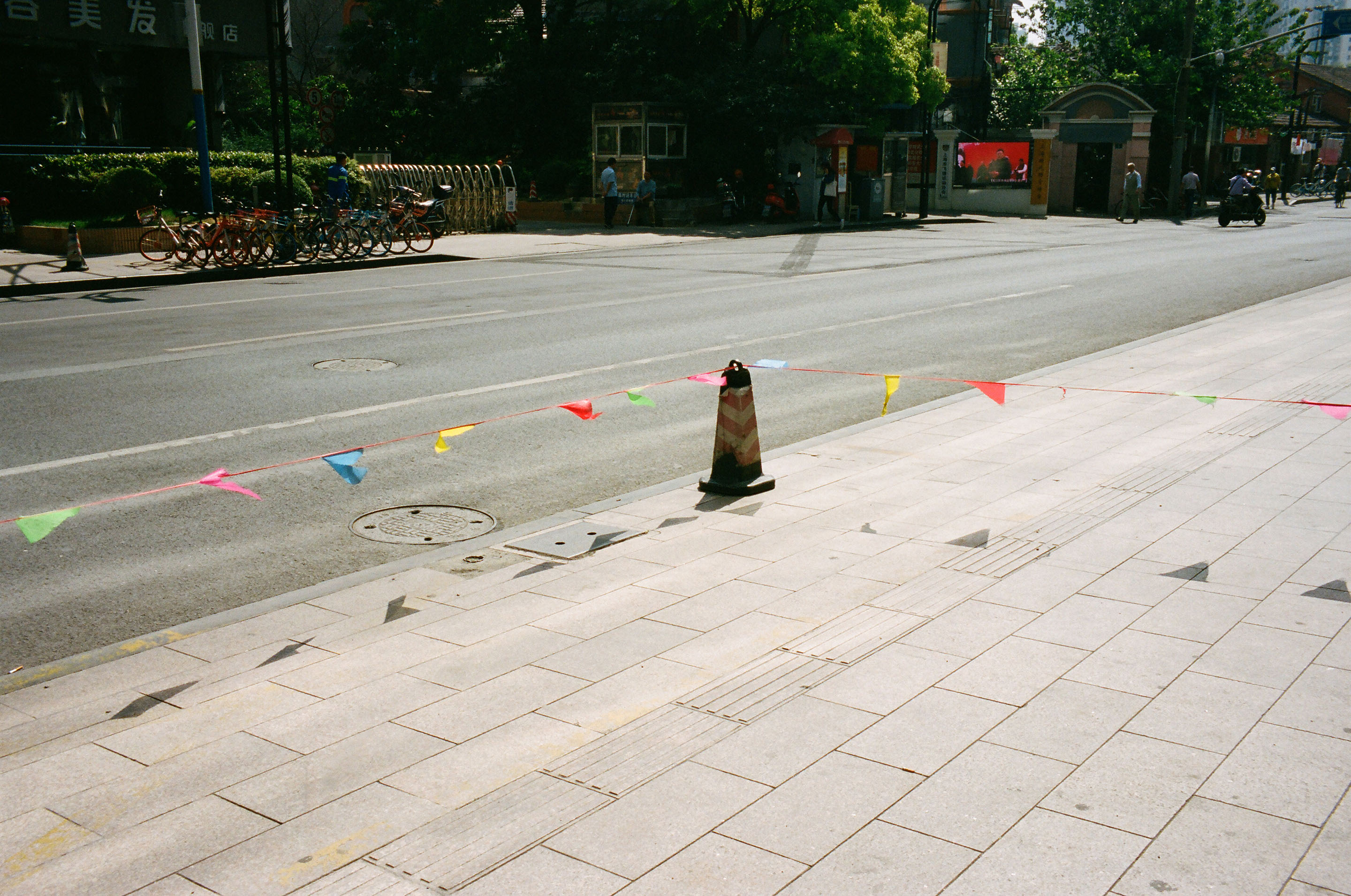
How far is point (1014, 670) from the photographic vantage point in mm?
4598

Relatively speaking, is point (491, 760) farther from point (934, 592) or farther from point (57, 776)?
point (934, 592)

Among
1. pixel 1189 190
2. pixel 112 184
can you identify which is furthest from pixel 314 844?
pixel 1189 190

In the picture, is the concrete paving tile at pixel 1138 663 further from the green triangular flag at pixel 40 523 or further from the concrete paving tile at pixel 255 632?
the green triangular flag at pixel 40 523

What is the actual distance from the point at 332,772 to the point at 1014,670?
102 inches

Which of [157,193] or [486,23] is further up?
[486,23]

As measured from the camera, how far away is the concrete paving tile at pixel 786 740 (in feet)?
12.6

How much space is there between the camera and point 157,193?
966 inches

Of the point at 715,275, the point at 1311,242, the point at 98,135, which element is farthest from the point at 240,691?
the point at 1311,242

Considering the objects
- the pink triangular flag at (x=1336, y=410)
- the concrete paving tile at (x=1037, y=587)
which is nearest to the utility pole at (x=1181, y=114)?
the pink triangular flag at (x=1336, y=410)

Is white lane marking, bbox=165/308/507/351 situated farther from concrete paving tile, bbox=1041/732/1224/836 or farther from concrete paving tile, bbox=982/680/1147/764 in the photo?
concrete paving tile, bbox=1041/732/1224/836

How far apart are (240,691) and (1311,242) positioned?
33.1 meters

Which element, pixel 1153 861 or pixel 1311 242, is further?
pixel 1311 242

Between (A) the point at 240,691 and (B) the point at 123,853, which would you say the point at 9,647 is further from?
(B) the point at 123,853

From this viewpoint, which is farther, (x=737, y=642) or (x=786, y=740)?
(x=737, y=642)
